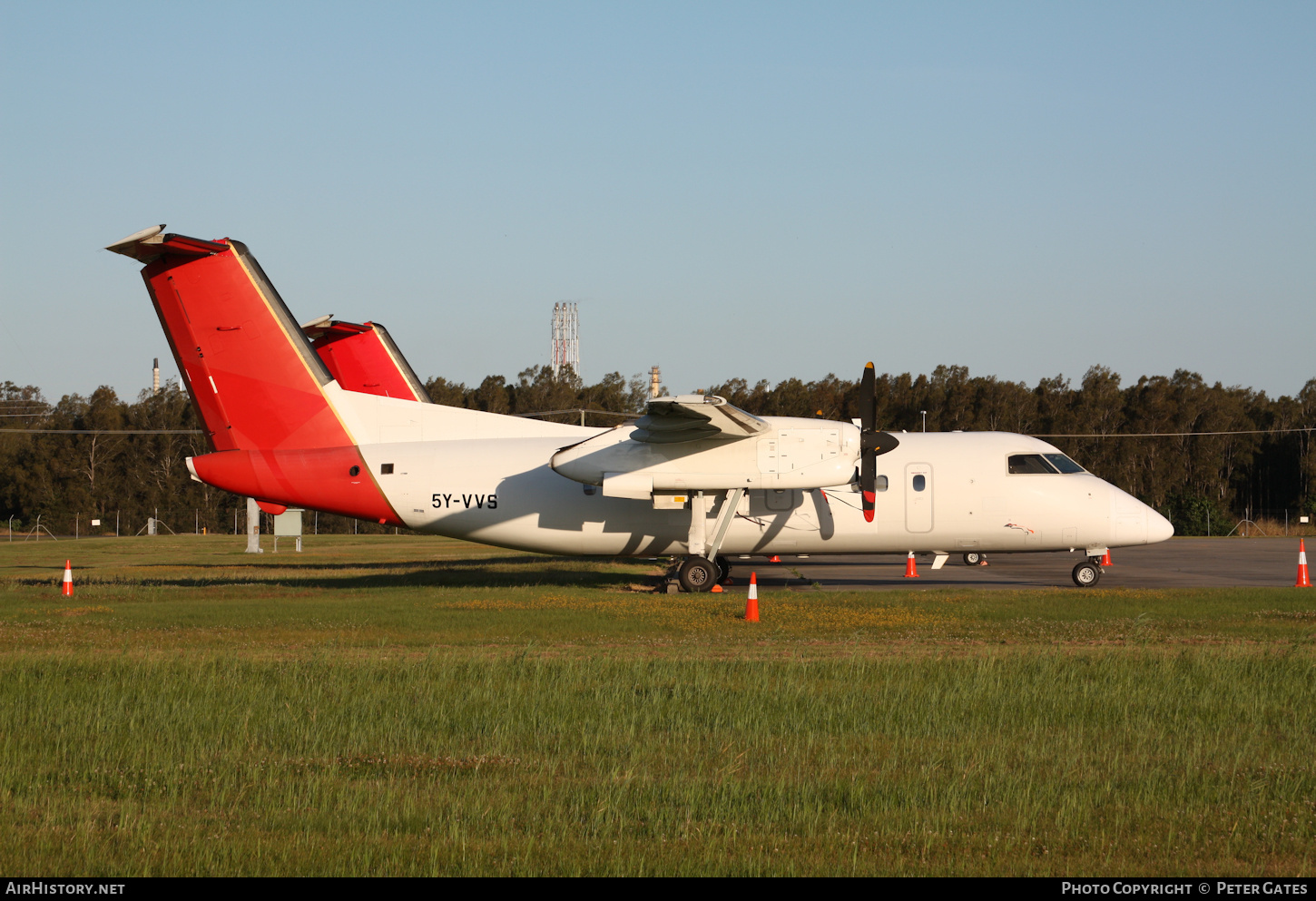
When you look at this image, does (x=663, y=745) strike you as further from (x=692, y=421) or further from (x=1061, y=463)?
(x=1061, y=463)

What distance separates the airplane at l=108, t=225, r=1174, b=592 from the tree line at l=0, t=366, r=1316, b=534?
49.6 m

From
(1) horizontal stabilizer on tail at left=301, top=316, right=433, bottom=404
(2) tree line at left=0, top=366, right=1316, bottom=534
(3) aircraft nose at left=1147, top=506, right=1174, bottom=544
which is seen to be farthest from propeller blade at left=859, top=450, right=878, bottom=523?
(2) tree line at left=0, top=366, right=1316, bottom=534

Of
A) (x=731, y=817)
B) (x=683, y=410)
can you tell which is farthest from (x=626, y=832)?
(x=683, y=410)

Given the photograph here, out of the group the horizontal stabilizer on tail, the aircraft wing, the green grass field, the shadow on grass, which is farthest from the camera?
the horizontal stabilizer on tail

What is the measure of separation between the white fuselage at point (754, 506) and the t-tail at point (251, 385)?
0.76 m

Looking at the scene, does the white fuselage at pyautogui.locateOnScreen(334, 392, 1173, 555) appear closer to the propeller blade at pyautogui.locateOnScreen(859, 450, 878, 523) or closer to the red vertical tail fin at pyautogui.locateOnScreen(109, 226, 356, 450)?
the red vertical tail fin at pyautogui.locateOnScreen(109, 226, 356, 450)

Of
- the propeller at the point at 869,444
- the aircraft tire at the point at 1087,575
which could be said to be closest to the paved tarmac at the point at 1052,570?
the aircraft tire at the point at 1087,575

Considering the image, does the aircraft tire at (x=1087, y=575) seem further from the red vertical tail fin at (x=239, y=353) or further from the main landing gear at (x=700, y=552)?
the red vertical tail fin at (x=239, y=353)

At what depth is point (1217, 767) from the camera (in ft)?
25.2

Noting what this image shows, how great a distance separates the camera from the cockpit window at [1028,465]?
23.4 m

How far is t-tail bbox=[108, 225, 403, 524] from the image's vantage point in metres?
21.9

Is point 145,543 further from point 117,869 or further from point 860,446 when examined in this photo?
point 117,869

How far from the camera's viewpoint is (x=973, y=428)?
244 feet
